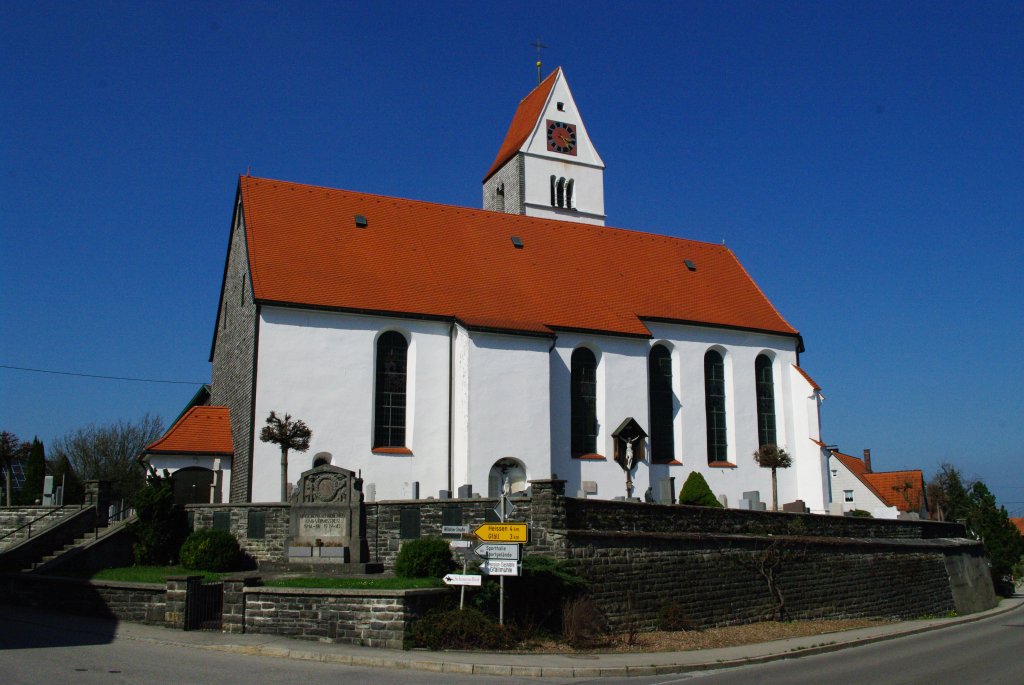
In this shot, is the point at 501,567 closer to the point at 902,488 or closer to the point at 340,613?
the point at 340,613

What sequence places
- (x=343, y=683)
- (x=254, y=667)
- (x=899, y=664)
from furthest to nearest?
(x=899, y=664) → (x=254, y=667) → (x=343, y=683)

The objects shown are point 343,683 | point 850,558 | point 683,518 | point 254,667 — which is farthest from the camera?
point 850,558

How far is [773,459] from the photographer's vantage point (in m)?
32.3

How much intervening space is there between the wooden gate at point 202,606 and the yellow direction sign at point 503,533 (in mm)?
4927

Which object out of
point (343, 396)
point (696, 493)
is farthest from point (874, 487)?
point (343, 396)

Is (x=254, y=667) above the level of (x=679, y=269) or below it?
below

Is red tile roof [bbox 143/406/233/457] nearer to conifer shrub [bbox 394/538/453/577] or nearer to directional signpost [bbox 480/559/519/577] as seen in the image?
conifer shrub [bbox 394/538/453/577]

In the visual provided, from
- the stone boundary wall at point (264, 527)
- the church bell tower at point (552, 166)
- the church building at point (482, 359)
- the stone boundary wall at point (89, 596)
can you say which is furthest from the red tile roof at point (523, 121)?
the stone boundary wall at point (89, 596)

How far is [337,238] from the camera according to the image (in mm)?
30531

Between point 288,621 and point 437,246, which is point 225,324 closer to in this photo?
point 437,246

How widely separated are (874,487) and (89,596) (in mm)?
47058

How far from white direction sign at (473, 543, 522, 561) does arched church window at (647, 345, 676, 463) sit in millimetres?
15926

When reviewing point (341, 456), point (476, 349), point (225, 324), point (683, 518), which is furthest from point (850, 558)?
point (225, 324)

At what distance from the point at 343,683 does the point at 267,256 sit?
1797 centimetres
